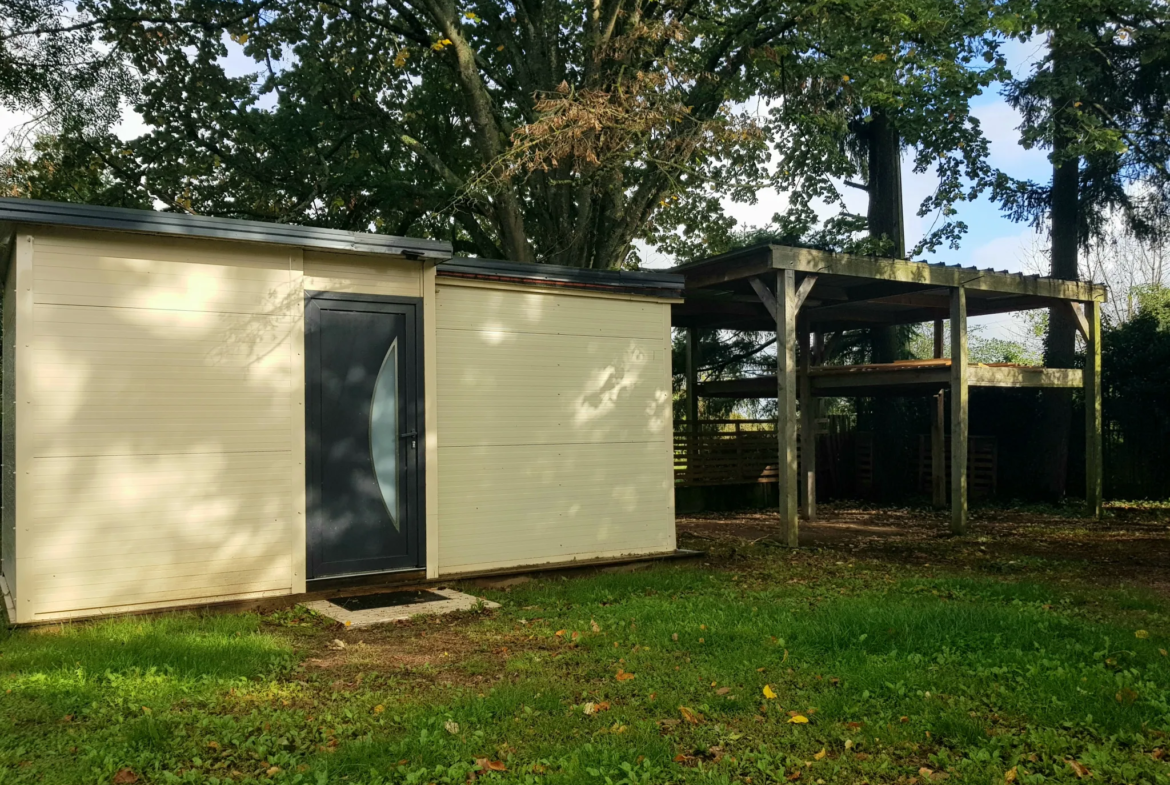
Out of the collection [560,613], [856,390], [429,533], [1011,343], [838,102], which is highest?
[838,102]

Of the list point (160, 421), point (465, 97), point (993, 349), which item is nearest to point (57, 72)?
point (465, 97)

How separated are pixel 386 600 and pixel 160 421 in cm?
205

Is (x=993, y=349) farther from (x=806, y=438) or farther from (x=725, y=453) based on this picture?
(x=806, y=438)

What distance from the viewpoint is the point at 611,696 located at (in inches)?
175

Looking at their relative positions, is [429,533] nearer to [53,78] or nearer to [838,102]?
[53,78]

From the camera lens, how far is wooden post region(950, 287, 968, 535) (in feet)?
36.1

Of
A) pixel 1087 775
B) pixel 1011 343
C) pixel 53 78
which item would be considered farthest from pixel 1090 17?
pixel 1011 343

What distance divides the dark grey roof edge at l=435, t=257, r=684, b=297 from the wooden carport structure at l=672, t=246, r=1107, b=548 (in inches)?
72.8

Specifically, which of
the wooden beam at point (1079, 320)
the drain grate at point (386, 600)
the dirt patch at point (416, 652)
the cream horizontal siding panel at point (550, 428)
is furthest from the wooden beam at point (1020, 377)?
the dirt patch at point (416, 652)

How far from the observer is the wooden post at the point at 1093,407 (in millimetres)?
12969

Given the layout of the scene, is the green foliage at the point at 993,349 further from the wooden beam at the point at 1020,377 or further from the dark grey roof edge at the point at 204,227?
the dark grey roof edge at the point at 204,227

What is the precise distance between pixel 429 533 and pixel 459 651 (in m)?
1.93

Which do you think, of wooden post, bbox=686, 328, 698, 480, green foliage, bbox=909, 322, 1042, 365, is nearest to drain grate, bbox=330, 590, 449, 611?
wooden post, bbox=686, 328, 698, 480

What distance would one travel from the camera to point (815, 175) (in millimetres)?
15469
